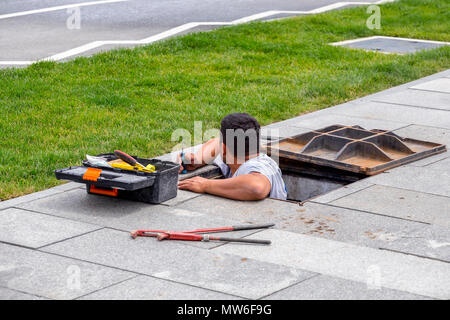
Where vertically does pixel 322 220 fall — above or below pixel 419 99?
below

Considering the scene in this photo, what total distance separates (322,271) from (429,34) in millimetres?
10524

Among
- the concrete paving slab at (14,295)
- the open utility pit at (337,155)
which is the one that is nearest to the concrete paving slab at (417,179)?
the open utility pit at (337,155)

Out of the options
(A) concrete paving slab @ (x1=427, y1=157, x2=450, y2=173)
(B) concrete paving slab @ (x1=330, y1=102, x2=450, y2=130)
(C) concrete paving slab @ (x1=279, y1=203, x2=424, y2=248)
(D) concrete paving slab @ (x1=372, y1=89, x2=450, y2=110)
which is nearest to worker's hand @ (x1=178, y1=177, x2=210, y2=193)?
(C) concrete paving slab @ (x1=279, y1=203, x2=424, y2=248)

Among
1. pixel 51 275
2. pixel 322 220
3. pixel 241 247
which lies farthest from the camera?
pixel 322 220

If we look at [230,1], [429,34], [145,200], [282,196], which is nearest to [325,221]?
[282,196]

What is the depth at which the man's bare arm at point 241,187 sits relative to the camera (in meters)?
6.07

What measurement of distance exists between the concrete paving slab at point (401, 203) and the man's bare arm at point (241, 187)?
576 mm

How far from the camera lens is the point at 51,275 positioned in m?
4.68

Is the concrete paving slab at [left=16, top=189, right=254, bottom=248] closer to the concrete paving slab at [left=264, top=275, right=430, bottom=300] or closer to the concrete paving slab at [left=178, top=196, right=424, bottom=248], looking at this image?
the concrete paving slab at [left=178, top=196, right=424, bottom=248]

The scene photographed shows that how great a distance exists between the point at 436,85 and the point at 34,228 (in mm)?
7030

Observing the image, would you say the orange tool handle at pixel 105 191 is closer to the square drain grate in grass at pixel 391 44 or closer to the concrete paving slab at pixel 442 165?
the concrete paving slab at pixel 442 165

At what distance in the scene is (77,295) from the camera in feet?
14.4

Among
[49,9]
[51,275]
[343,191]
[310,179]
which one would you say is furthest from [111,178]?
[49,9]

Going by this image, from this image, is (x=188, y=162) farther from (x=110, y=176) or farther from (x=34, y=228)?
(x=34, y=228)
